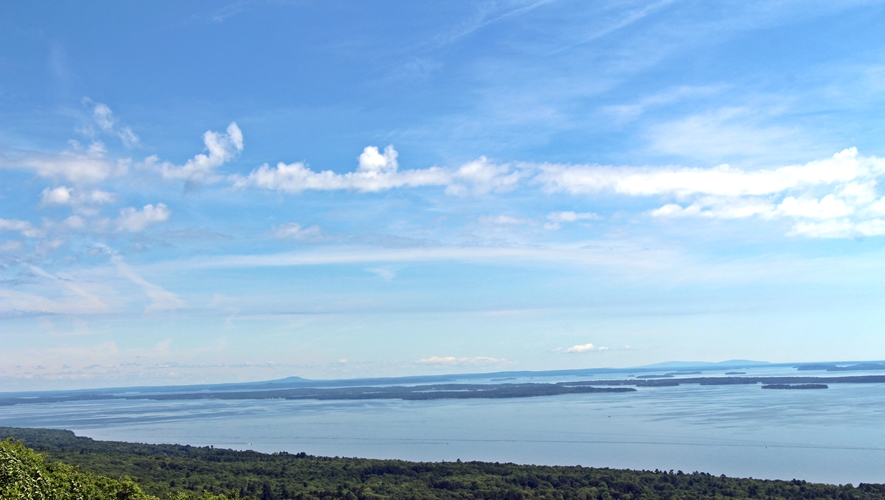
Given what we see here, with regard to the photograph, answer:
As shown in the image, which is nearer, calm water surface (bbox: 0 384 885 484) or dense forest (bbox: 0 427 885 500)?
dense forest (bbox: 0 427 885 500)

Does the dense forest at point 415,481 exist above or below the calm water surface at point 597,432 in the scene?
above

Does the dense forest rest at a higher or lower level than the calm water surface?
higher

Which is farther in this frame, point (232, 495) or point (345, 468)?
point (345, 468)

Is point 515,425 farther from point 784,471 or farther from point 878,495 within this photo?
point 878,495

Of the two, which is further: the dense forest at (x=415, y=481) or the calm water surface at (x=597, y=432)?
the calm water surface at (x=597, y=432)

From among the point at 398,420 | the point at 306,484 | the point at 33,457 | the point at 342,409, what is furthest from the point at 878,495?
the point at 342,409

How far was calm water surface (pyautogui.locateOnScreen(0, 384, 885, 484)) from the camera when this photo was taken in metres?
65.9

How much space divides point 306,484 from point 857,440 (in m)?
62.0

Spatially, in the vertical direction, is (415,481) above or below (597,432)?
above

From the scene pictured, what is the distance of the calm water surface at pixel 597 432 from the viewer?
6588 cm

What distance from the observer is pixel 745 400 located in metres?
140

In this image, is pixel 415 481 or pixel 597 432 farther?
pixel 597 432

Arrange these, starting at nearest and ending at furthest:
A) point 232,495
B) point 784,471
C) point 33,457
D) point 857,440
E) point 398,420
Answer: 1. point 33,457
2. point 232,495
3. point 784,471
4. point 857,440
5. point 398,420

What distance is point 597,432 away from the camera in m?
91.8
